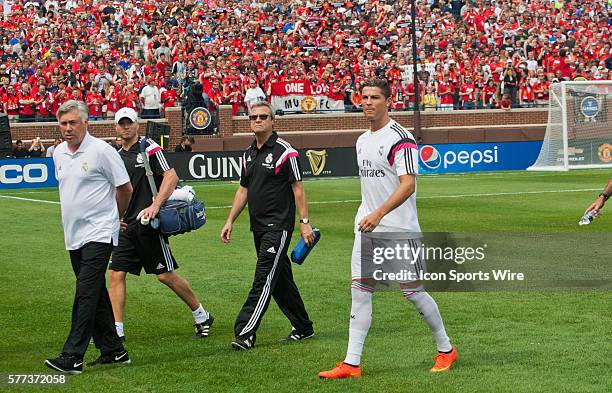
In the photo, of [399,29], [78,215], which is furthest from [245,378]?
[399,29]

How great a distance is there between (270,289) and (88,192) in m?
1.90

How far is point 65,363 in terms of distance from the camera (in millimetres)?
8375

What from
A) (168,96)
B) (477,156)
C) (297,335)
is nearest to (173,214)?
(297,335)

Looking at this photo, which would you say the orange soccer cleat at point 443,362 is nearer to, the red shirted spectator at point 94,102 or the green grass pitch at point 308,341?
the green grass pitch at point 308,341

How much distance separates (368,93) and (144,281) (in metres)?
6.39

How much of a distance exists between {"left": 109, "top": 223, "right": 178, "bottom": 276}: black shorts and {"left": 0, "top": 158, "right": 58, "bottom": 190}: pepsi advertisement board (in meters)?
23.3

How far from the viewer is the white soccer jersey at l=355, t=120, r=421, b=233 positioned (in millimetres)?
8062

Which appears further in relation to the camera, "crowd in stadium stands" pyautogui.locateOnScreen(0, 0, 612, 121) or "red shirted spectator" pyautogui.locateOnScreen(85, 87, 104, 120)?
"crowd in stadium stands" pyautogui.locateOnScreen(0, 0, 612, 121)

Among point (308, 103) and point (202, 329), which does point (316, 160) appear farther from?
point (202, 329)

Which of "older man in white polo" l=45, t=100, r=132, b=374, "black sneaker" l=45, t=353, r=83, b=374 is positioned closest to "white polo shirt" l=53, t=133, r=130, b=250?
"older man in white polo" l=45, t=100, r=132, b=374

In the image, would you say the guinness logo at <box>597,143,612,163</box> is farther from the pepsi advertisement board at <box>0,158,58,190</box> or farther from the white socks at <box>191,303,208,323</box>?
the white socks at <box>191,303,208,323</box>

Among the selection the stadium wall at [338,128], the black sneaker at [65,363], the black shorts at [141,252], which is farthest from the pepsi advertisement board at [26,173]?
Result: the black sneaker at [65,363]

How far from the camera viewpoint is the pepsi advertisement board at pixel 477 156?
37.3 metres

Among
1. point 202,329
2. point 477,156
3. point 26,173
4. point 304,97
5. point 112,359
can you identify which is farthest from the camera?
point 304,97
